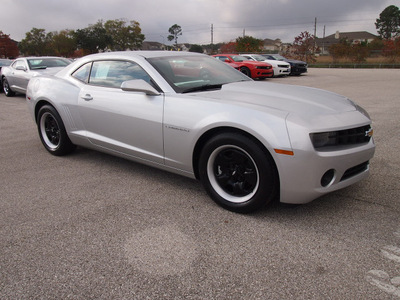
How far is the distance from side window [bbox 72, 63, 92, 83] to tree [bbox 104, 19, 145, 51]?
71.9m

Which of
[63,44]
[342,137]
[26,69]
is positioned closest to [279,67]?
[26,69]

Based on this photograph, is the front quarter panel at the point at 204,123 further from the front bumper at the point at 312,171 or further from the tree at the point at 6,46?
the tree at the point at 6,46

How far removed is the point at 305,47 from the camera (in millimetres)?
36188

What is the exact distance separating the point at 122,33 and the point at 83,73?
7376 cm

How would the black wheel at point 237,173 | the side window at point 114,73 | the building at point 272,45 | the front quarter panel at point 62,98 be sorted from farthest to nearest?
1. the building at point 272,45
2. the front quarter panel at point 62,98
3. the side window at point 114,73
4. the black wheel at point 237,173

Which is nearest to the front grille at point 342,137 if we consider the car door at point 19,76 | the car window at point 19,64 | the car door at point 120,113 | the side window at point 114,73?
the car door at point 120,113

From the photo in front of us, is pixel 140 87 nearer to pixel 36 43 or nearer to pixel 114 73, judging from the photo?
pixel 114 73

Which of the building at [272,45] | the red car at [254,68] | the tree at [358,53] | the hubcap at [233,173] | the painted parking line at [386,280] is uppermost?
the building at [272,45]

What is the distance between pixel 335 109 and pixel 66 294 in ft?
8.25

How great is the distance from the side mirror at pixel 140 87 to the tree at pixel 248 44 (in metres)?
50.8

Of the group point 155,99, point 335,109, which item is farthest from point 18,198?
point 335,109

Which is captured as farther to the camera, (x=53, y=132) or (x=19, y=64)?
(x=19, y=64)

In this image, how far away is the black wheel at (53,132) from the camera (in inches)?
175

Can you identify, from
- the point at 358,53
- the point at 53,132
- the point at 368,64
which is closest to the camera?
the point at 53,132
